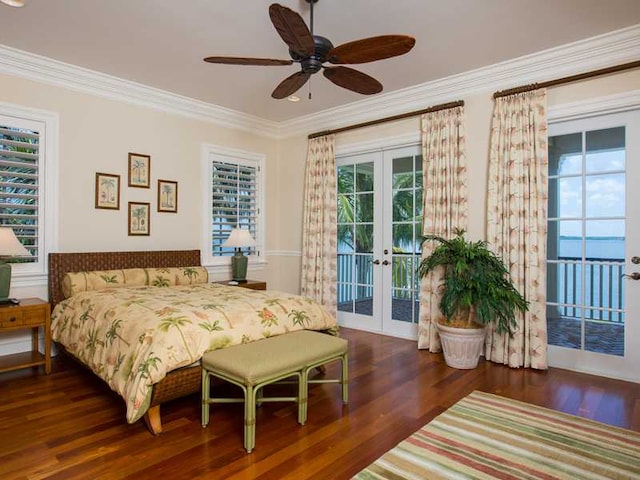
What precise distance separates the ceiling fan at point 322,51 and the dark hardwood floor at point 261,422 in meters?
2.29

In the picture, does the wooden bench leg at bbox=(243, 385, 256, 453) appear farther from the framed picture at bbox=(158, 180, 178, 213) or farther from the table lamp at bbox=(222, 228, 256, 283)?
the framed picture at bbox=(158, 180, 178, 213)

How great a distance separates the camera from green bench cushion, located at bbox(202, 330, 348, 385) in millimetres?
2264

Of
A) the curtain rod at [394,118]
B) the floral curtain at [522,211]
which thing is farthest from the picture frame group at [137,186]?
the floral curtain at [522,211]

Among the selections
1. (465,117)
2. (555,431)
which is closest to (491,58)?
(465,117)

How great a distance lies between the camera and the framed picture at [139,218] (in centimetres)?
449

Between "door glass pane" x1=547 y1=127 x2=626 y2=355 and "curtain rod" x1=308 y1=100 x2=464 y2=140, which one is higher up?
"curtain rod" x1=308 y1=100 x2=464 y2=140

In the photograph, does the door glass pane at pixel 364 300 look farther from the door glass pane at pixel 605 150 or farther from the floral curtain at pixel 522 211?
the door glass pane at pixel 605 150

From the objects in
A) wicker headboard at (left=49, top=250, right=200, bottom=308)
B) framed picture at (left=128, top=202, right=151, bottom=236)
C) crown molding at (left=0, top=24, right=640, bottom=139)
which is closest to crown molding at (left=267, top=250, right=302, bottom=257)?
wicker headboard at (left=49, top=250, right=200, bottom=308)

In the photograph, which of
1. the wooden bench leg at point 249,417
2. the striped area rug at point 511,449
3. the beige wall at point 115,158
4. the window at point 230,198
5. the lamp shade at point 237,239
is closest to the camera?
the striped area rug at point 511,449

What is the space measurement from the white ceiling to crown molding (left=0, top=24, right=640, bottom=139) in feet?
0.35

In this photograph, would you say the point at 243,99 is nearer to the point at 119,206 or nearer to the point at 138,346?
the point at 119,206

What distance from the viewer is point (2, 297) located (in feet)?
11.0

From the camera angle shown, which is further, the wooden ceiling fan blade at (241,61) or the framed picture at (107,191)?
the framed picture at (107,191)

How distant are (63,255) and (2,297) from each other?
26.4 inches
